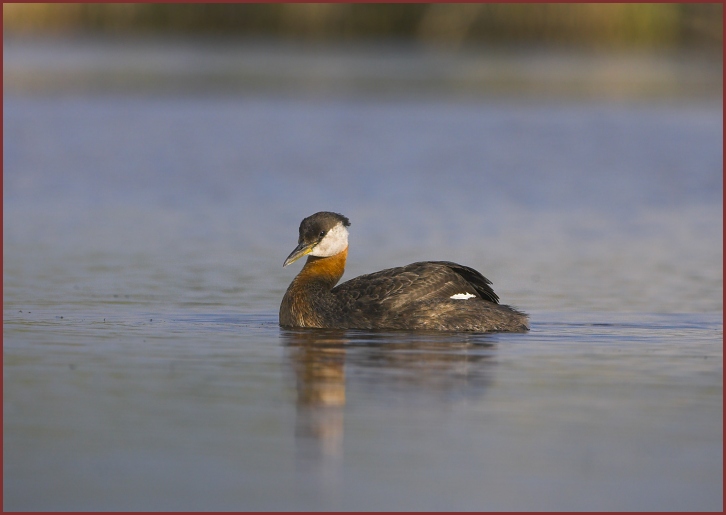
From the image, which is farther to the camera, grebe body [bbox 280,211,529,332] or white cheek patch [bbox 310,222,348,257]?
white cheek patch [bbox 310,222,348,257]

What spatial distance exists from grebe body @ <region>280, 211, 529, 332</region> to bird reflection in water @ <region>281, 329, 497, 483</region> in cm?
16

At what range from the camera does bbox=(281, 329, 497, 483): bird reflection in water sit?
6.73 meters

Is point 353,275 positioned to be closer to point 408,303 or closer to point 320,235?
point 320,235

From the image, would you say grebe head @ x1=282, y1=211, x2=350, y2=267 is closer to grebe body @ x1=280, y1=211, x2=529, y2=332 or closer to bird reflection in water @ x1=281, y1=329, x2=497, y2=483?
grebe body @ x1=280, y1=211, x2=529, y2=332

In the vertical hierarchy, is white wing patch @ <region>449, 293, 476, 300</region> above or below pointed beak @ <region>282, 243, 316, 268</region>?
below

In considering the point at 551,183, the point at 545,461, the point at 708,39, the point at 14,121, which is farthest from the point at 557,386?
the point at 708,39

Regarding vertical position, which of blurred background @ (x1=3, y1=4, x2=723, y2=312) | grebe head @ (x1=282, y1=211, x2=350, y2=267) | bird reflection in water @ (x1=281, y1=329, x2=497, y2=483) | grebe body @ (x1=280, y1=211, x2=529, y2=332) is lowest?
bird reflection in water @ (x1=281, y1=329, x2=497, y2=483)

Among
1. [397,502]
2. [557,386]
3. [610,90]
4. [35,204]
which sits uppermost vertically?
[610,90]

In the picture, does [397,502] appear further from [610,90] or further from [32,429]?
[610,90]

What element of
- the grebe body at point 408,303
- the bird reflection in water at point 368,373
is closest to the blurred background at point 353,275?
the bird reflection in water at point 368,373

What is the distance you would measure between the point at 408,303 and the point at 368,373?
6.57ft

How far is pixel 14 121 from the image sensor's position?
25.2 meters

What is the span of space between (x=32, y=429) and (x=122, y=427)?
1.38ft

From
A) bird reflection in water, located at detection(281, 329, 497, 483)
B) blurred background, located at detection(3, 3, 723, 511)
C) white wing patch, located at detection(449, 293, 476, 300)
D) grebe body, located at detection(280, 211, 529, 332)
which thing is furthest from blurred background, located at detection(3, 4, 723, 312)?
bird reflection in water, located at detection(281, 329, 497, 483)
